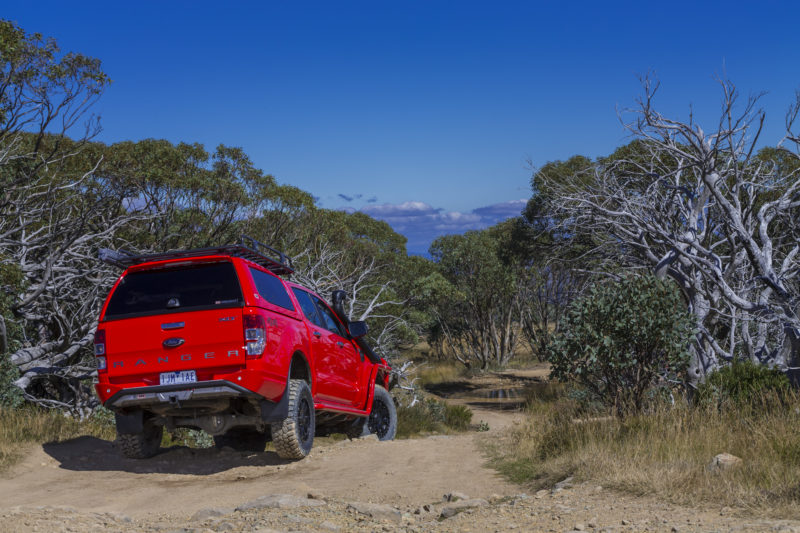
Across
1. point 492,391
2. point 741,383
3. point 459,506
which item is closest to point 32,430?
point 459,506

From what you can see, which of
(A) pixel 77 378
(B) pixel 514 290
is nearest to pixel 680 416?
(A) pixel 77 378

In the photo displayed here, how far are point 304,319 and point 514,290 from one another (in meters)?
28.5

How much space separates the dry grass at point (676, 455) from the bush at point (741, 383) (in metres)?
1.18

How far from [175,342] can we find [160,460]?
2.19 metres

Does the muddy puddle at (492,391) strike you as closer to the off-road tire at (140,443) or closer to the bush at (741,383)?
the bush at (741,383)

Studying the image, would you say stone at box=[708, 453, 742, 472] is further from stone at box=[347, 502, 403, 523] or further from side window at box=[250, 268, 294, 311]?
side window at box=[250, 268, 294, 311]

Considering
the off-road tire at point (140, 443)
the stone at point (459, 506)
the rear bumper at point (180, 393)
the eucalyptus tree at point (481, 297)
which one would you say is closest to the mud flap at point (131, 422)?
the off-road tire at point (140, 443)

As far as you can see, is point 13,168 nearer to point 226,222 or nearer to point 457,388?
point 226,222

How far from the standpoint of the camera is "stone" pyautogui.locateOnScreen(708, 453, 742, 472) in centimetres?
658

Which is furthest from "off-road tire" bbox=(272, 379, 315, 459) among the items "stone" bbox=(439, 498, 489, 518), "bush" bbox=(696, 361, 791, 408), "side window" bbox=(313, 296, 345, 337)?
"bush" bbox=(696, 361, 791, 408)

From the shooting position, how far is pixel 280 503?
6434 mm

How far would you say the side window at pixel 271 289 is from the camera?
27.6ft

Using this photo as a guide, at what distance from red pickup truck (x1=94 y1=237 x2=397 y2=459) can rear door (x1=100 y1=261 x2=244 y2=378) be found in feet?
0.03

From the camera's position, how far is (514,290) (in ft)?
121
